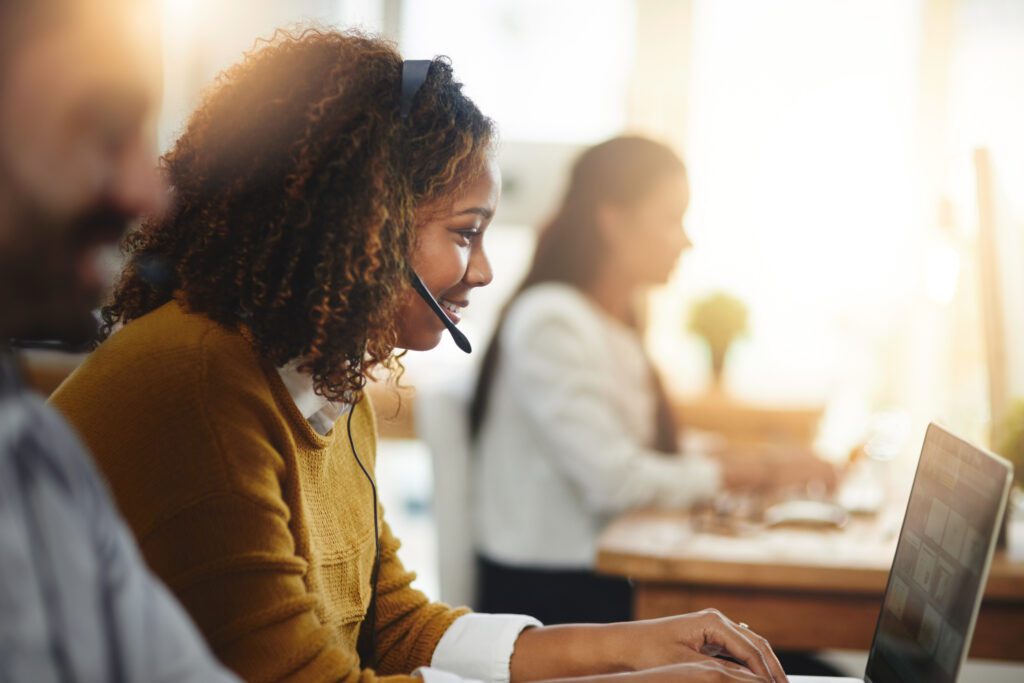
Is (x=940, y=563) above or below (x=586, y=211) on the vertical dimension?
below

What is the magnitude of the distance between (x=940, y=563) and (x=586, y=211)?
1.49 meters

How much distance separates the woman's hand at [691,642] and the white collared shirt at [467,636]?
4.8 inches

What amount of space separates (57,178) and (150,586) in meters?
0.21

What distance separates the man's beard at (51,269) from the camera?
54 centimetres

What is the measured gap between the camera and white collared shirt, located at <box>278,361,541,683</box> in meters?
1.03

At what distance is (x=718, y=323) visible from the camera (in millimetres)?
3518

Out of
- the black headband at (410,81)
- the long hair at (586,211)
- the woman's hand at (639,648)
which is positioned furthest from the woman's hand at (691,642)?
the long hair at (586,211)

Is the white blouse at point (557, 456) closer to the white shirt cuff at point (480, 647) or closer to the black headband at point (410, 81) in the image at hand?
the white shirt cuff at point (480, 647)

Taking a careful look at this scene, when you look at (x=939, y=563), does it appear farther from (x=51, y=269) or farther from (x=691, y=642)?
(x=51, y=269)

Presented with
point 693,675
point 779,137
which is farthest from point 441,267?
point 779,137

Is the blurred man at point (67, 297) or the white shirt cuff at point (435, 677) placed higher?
the blurred man at point (67, 297)

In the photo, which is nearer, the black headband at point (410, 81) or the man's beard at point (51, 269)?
the man's beard at point (51, 269)

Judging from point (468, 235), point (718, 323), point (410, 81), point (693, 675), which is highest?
point (410, 81)

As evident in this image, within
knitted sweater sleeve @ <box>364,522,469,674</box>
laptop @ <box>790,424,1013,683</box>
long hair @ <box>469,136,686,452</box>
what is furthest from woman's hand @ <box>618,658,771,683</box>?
long hair @ <box>469,136,686,452</box>
